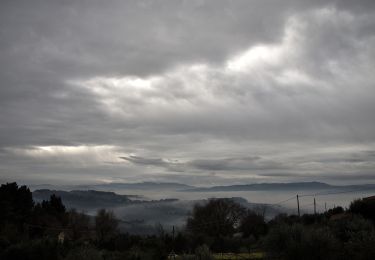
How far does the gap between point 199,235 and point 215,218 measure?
1911 cm

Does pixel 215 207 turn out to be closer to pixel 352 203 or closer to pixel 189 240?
pixel 189 240

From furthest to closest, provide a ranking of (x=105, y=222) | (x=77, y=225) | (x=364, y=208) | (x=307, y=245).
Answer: (x=105, y=222), (x=77, y=225), (x=364, y=208), (x=307, y=245)

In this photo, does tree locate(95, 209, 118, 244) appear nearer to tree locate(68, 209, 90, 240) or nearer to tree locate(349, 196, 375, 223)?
tree locate(68, 209, 90, 240)

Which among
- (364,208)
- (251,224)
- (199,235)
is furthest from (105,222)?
(364,208)

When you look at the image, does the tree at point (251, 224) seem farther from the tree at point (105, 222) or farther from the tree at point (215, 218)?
the tree at point (105, 222)

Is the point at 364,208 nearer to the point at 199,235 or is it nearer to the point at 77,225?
the point at 199,235

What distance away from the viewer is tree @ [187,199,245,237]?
A: 90750mm

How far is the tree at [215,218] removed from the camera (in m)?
90.8

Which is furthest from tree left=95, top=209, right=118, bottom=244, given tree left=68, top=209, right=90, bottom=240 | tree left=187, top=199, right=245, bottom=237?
tree left=187, top=199, right=245, bottom=237

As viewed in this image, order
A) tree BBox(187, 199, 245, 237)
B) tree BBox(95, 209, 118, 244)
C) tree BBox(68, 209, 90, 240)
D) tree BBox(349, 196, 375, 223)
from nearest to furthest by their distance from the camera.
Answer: tree BBox(349, 196, 375, 223) < tree BBox(187, 199, 245, 237) < tree BBox(68, 209, 90, 240) < tree BBox(95, 209, 118, 244)

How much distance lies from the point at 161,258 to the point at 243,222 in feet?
181

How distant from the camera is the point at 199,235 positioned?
2911 inches

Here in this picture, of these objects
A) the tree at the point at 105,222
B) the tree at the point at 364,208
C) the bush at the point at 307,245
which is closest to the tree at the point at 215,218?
the tree at the point at 105,222

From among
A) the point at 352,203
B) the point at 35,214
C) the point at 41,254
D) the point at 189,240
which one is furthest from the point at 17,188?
the point at 352,203
